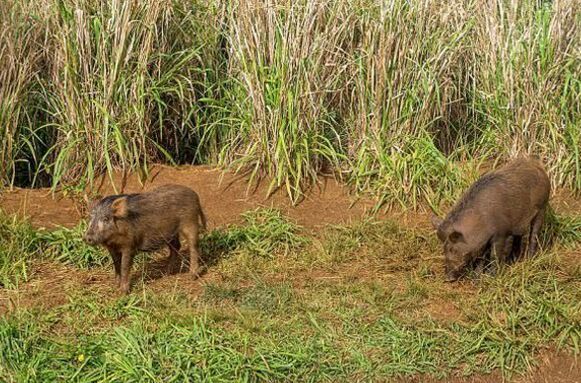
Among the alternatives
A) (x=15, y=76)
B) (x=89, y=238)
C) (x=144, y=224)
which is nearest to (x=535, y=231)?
(x=144, y=224)

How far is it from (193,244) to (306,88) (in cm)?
193

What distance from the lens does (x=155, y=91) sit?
321 inches

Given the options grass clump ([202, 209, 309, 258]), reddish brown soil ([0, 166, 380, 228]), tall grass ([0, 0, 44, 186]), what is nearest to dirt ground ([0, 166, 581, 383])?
reddish brown soil ([0, 166, 380, 228])

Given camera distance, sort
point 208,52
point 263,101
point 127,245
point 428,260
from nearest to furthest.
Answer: point 127,245, point 428,260, point 263,101, point 208,52

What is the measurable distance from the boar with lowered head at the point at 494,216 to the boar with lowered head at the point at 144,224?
1790mm

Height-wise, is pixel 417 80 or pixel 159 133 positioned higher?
pixel 417 80

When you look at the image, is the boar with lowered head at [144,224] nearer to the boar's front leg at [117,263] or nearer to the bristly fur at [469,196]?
the boar's front leg at [117,263]

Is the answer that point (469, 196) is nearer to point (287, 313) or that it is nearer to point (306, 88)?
point (287, 313)

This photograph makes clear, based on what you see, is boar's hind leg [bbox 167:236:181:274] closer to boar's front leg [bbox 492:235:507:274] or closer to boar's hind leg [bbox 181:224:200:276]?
boar's hind leg [bbox 181:224:200:276]

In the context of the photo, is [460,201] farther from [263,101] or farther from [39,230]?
[39,230]

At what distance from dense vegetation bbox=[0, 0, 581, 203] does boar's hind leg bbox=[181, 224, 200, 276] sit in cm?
132

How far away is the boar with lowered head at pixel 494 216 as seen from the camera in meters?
6.45

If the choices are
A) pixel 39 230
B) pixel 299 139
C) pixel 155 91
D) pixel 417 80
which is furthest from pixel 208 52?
pixel 39 230

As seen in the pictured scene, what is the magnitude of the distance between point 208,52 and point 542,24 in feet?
10.1
